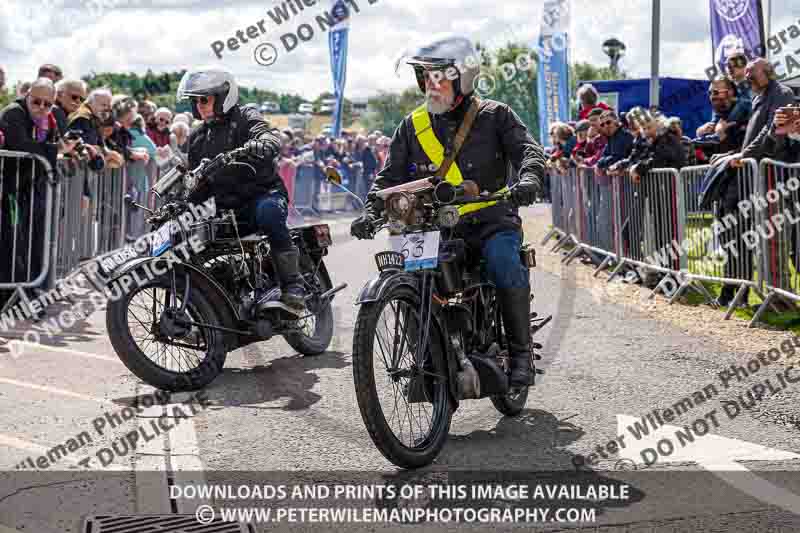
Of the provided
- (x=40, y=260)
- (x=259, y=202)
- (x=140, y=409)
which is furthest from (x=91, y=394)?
(x=40, y=260)

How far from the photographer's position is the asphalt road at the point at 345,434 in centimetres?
466

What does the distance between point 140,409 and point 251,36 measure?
7609 mm

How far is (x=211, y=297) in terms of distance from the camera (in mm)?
7441

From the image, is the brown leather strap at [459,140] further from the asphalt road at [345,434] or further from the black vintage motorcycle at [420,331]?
the asphalt road at [345,434]

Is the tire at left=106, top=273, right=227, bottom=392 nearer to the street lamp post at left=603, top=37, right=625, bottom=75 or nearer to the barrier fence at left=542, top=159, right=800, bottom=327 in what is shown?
the barrier fence at left=542, top=159, right=800, bottom=327

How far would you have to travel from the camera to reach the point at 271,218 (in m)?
7.89

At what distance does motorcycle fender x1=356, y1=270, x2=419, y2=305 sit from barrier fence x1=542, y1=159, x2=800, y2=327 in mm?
5044

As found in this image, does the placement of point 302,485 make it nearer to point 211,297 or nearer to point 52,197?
point 211,297

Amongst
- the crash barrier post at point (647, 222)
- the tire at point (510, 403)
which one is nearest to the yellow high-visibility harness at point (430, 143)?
the tire at point (510, 403)

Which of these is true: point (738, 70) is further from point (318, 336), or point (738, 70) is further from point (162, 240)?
point (162, 240)

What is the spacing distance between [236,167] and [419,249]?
2.90 metres

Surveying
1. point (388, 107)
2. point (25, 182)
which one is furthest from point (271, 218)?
point (388, 107)

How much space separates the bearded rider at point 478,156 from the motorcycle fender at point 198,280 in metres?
1.77

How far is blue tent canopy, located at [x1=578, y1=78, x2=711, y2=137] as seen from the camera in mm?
27266
